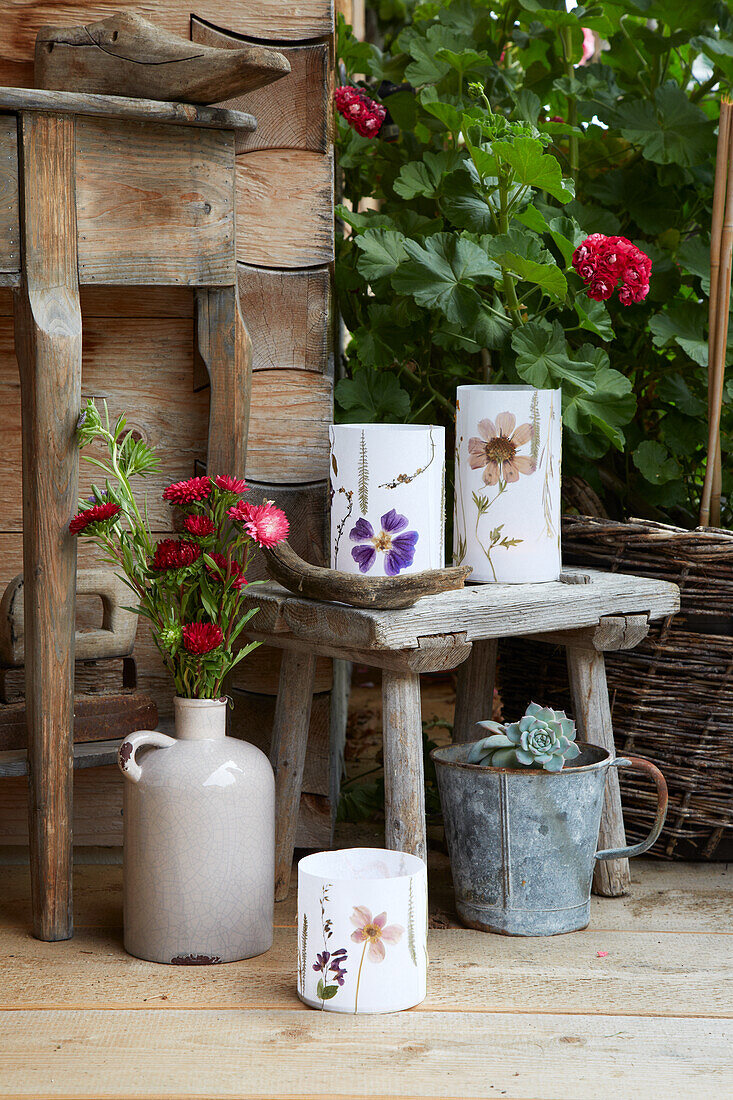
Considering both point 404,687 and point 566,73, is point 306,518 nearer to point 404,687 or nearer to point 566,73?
point 404,687

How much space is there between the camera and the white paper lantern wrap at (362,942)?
1.07 m

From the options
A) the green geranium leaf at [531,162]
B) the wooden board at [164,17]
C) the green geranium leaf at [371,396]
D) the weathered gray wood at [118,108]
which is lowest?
the green geranium leaf at [371,396]

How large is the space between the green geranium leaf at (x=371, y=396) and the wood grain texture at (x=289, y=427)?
67mm

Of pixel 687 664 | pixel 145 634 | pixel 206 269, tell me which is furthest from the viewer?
pixel 145 634

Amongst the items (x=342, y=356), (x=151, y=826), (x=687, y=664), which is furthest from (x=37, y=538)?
(x=342, y=356)

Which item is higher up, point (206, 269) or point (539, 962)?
point (206, 269)

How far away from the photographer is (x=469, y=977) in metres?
1.19

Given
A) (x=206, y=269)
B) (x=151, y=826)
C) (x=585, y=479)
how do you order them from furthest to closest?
(x=585, y=479), (x=206, y=269), (x=151, y=826)

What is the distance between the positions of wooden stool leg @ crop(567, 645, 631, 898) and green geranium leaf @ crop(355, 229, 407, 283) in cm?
54

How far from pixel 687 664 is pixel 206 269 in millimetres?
748

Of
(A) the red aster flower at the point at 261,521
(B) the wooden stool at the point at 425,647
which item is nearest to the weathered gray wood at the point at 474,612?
(B) the wooden stool at the point at 425,647

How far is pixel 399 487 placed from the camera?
1278 millimetres

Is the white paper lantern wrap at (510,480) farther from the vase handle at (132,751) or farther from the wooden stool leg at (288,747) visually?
the vase handle at (132,751)

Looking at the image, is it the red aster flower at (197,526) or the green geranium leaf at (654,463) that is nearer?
the red aster flower at (197,526)
